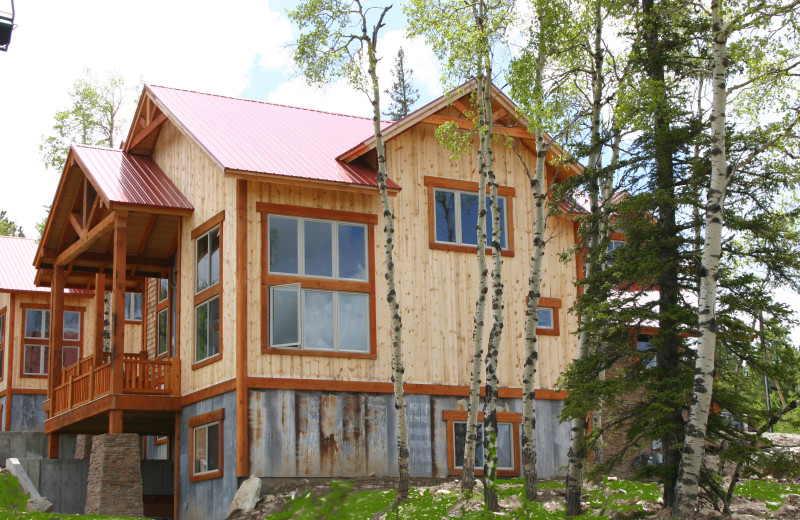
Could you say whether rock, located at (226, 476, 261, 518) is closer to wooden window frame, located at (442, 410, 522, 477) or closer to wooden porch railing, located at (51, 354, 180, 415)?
wooden porch railing, located at (51, 354, 180, 415)

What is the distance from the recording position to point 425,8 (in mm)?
Result: 16578

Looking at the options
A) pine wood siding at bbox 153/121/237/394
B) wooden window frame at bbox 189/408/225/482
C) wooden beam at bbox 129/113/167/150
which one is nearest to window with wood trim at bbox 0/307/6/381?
wooden beam at bbox 129/113/167/150

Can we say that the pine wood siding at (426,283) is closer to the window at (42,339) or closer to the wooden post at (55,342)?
the wooden post at (55,342)

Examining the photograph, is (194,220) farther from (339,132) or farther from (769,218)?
(769,218)

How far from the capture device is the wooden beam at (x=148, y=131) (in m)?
22.2

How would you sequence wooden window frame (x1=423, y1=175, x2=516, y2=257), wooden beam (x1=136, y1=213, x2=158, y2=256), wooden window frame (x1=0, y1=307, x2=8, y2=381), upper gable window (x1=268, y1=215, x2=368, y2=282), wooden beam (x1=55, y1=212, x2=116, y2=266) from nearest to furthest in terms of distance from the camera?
upper gable window (x1=268, y1=215, x2=368, y2=282)
wooden beam (x1=55, y1=212, x2=116, y2=266)
wooden window frame (x1=423, y1=175, x2=516, y2=257)
wooden beam (x1=136, y1=213, x2=158, y2=256)
wooden window frame (x1=0, y1=307, x2=8, y2=381)

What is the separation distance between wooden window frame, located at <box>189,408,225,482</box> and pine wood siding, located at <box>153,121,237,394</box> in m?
0.68

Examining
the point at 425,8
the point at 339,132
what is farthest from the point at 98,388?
the point at 425,8

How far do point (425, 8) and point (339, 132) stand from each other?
22.8 ft

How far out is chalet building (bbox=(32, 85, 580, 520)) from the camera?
17781 mm

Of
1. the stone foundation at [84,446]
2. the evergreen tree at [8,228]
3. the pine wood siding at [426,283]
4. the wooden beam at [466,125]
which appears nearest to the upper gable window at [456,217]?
the pine wood siding at [426,283]

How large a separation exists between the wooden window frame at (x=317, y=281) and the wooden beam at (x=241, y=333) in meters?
0.39

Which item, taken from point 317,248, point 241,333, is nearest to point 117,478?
point 241,333

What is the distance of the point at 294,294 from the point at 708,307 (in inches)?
369
